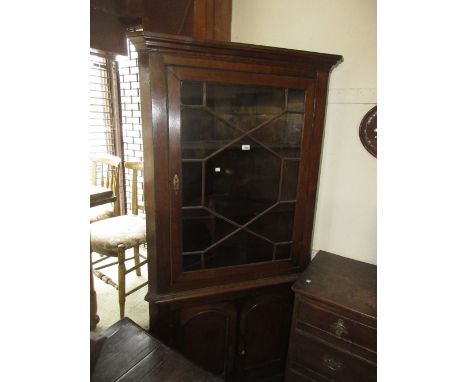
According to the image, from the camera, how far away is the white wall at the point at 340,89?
4.02 ft

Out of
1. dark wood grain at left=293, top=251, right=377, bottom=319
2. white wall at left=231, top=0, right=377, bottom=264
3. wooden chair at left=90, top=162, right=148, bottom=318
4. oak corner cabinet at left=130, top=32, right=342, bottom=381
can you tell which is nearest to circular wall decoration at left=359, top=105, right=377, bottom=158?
white wall at left=231, top=0, right=377, bottom=264

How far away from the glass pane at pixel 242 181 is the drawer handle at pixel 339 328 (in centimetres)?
54

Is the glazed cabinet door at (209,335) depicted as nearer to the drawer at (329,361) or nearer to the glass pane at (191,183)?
the drawer at (329,361)

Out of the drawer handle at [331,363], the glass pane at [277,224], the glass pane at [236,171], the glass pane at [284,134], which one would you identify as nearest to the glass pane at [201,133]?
the glass pane at [236,171]

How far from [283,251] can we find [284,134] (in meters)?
0.54

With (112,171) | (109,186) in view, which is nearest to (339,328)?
(112,171)

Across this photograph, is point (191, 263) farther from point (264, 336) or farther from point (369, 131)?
point (369, 131)

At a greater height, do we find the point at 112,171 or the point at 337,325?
the point at 112,171

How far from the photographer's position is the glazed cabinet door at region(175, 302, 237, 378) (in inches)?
46.3

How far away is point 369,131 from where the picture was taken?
4.08 feet

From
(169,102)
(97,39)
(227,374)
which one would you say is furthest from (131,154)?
(227,374)

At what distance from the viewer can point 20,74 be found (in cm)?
21

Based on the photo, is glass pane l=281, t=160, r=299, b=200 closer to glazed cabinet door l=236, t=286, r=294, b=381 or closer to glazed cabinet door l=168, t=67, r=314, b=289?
glazed cabinet door l=168, t=67, r=314, b=289
